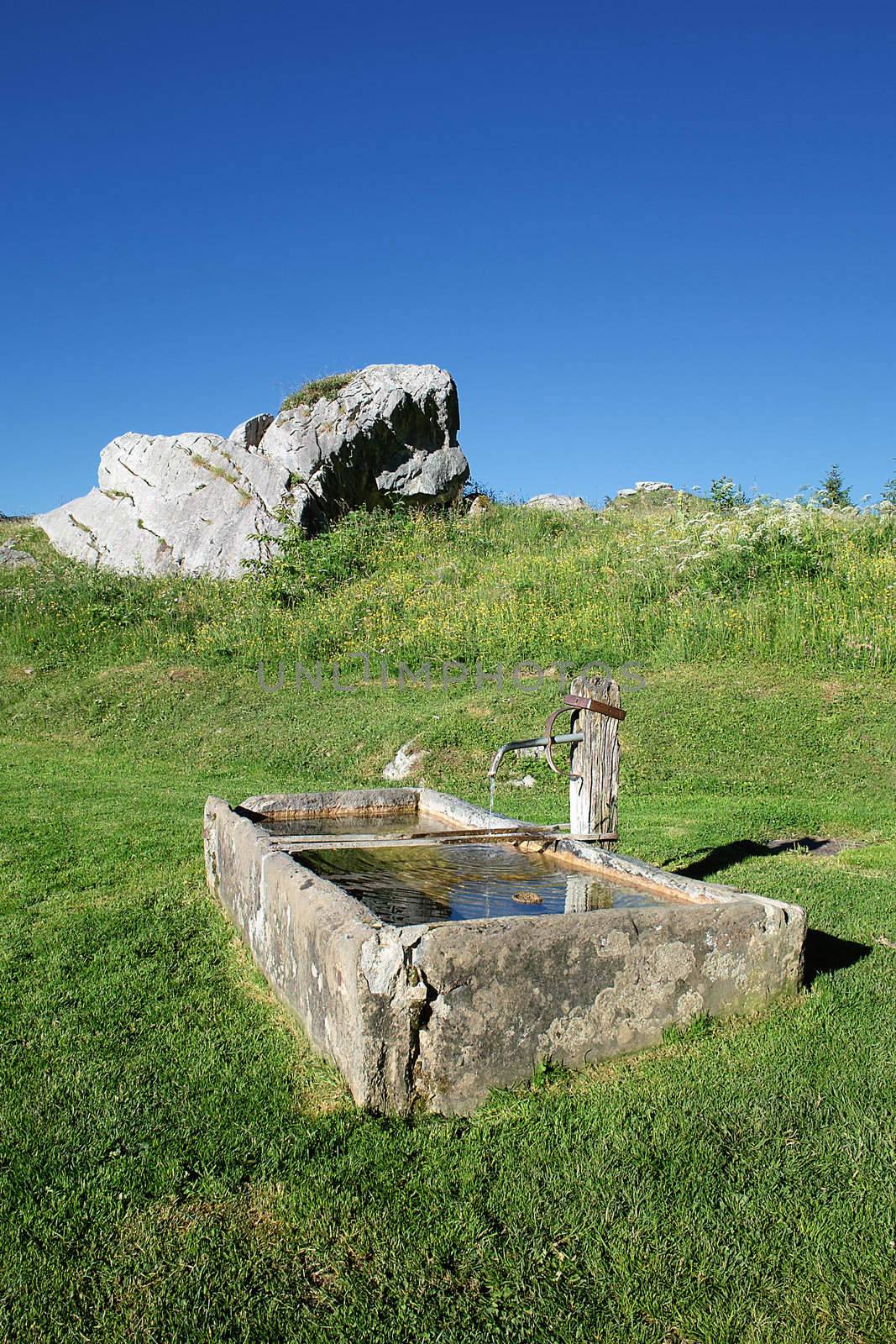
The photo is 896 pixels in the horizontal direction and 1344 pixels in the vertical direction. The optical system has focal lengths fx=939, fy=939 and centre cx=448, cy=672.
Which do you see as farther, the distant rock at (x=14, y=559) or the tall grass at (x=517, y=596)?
the distant rock at (x=14, y=559)

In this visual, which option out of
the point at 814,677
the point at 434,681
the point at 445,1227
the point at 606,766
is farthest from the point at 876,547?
the point at 445,1227

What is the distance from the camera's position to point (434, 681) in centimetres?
1336

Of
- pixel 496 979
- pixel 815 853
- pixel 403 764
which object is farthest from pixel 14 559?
pixel 496 979

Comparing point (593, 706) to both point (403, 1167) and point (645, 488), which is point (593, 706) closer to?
point (403, 1167)

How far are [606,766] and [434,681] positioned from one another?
8341 millimetres

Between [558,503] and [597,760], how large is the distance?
20.5 meters

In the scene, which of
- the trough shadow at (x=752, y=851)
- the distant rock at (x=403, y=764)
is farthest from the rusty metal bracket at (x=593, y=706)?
the distant rock at (x=403, y=764)

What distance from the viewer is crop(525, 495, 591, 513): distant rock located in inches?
916

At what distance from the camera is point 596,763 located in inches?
200

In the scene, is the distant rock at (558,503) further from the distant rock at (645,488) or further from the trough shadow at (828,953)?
the trough shadow at (828,953)

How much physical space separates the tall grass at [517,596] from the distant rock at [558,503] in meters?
2.45

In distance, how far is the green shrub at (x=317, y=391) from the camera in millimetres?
20766

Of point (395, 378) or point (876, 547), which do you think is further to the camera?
point (395, 378)

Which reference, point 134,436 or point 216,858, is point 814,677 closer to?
point 216,858
